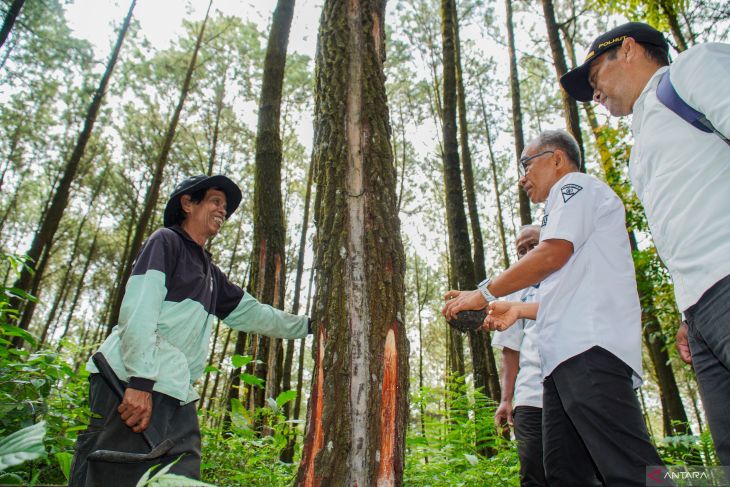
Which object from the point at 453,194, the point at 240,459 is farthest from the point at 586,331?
the point at 453,194

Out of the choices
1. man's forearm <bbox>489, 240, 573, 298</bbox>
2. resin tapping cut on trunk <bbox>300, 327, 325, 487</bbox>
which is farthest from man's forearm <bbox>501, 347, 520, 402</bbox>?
resin tapping cut on trunk <bbox>300, 327, 325, 487</bbox>

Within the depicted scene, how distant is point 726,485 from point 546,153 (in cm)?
171

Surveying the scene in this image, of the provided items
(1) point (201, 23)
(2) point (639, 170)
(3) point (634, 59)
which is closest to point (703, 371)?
(2) point (639, 170)

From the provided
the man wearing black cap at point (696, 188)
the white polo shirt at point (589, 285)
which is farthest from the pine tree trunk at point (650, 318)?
the man wearing black cap at point (696, 188)

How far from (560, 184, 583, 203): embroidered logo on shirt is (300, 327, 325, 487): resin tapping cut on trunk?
4.37 ft

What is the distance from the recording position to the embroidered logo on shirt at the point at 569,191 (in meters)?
2.01

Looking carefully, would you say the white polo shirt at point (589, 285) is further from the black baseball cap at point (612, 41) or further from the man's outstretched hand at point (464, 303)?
the black baseball cap at point (612, 41)

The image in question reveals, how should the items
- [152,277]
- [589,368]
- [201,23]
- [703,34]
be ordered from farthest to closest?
1. [201,23]
2. [703,34]
3. [152,277]
4. [589,368]

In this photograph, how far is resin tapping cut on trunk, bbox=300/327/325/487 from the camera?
188 centimetres

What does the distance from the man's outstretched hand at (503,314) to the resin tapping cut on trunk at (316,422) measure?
3.28ft

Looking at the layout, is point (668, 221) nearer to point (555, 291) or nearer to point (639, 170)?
point (639, 170)

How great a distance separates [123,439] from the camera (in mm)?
2031

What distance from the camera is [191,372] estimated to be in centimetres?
242

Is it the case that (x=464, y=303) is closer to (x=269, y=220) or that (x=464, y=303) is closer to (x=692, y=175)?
(x=692, y=175)
